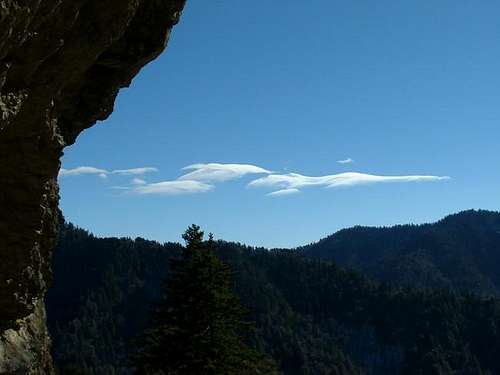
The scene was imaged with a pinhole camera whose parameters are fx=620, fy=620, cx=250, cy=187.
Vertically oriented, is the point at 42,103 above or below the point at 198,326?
above

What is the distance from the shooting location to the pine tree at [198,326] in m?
23.7

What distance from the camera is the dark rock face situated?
10.5 m

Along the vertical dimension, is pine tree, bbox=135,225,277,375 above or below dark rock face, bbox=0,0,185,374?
below

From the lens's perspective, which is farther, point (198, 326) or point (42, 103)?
point (198, 326)

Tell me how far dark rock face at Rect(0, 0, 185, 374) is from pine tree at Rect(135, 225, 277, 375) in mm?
7534

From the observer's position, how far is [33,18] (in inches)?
376

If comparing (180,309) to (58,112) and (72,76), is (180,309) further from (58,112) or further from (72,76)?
(72,76)

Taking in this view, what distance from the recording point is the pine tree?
23.7 meters

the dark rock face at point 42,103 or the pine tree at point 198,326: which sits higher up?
the dark rock face at point 42,103

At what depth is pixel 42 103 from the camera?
40.3ft

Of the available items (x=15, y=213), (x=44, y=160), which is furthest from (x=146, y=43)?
(x=15, y=213)

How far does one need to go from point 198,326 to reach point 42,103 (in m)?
13.9

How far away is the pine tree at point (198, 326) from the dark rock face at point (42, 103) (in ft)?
24.7

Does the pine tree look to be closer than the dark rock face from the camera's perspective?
No
